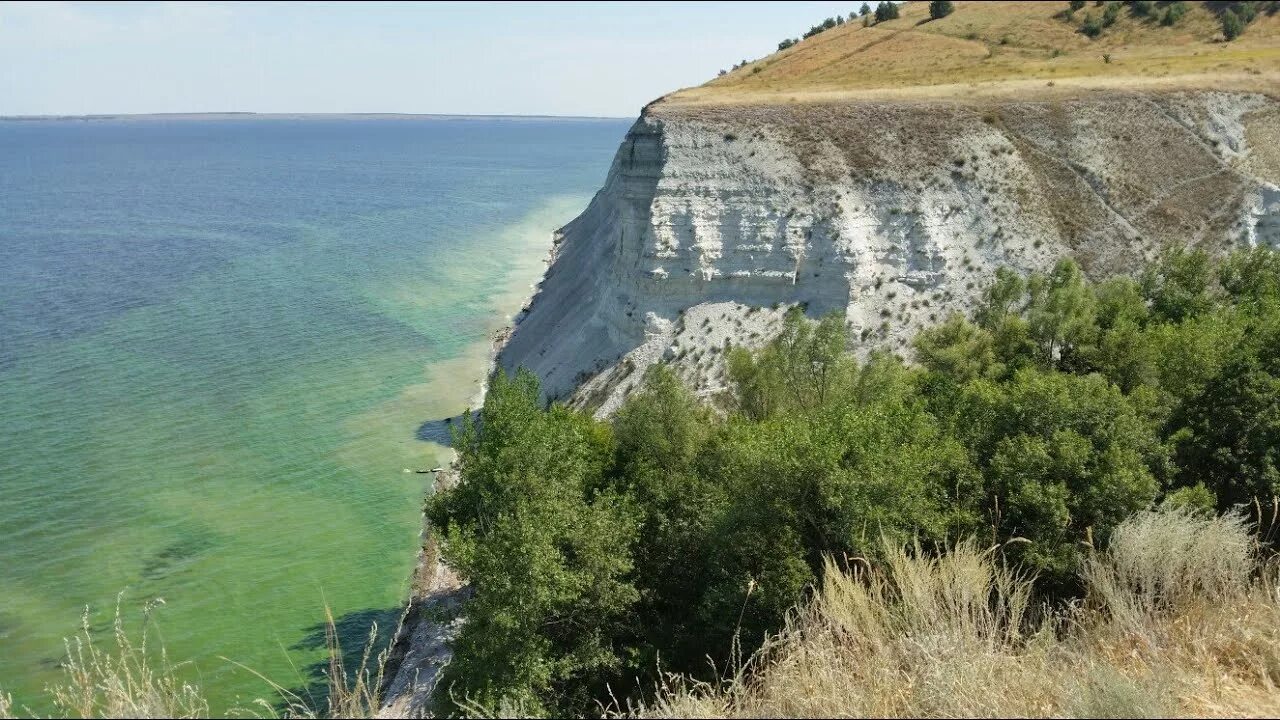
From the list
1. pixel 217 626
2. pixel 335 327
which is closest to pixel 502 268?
pixel 335 327

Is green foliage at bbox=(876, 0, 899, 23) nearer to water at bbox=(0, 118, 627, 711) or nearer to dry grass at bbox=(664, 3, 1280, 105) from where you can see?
dry grass at bbox=(664, 3, 1280, 105)

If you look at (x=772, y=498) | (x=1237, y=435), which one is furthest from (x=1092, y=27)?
(x=772, y=498)

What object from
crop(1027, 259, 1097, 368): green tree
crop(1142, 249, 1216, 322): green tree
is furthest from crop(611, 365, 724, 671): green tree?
crop(1142, 249, 1216, 322): green tree

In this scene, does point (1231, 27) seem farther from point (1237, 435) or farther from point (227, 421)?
point (227, 421)

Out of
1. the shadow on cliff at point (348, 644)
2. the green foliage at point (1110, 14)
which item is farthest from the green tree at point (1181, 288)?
the green foliage at point (1110, 14)

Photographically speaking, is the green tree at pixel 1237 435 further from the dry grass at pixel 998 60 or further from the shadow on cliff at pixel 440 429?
the dry grass at pixel 998 60

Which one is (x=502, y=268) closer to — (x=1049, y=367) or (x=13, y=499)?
(x=13, y=499)
